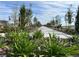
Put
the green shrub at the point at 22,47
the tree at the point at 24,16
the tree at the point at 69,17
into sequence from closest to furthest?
the green shrub at the point at 22,47 → the tree at the point at 24,16 → the tree at the point at 69,17

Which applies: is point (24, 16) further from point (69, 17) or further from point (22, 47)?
point (69, 17)

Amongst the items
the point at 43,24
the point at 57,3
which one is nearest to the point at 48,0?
the point at 57,3

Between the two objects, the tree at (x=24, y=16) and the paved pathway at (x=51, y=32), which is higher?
the tree at (x=24, y=16)

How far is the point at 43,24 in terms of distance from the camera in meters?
6.09

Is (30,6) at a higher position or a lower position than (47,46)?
higher

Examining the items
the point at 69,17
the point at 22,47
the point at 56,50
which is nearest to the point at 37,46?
the point at 22,47

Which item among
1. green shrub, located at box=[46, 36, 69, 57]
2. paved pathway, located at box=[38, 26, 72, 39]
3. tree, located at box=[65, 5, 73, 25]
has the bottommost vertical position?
green shrub, located at box=[46, 36, 69, 57]

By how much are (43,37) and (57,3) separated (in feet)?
3.28

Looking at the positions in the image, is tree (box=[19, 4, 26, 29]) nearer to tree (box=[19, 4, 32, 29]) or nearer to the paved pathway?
tree (box=[19, 4, 32, 29])

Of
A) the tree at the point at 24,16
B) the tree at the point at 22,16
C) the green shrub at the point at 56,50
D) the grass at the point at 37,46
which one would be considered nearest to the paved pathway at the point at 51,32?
the grass at the point at 37,46

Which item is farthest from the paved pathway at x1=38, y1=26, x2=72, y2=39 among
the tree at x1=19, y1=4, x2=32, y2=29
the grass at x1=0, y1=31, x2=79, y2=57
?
the tree at x1=19, y1=4, x2=32, y2=29

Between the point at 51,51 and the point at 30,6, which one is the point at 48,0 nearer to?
the point at 30,6

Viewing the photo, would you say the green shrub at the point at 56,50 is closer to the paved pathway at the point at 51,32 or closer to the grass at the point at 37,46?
A: the grass at the point at 37,46

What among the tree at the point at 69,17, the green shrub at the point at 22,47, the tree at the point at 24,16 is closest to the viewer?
the green shrub at the point at 22,47
